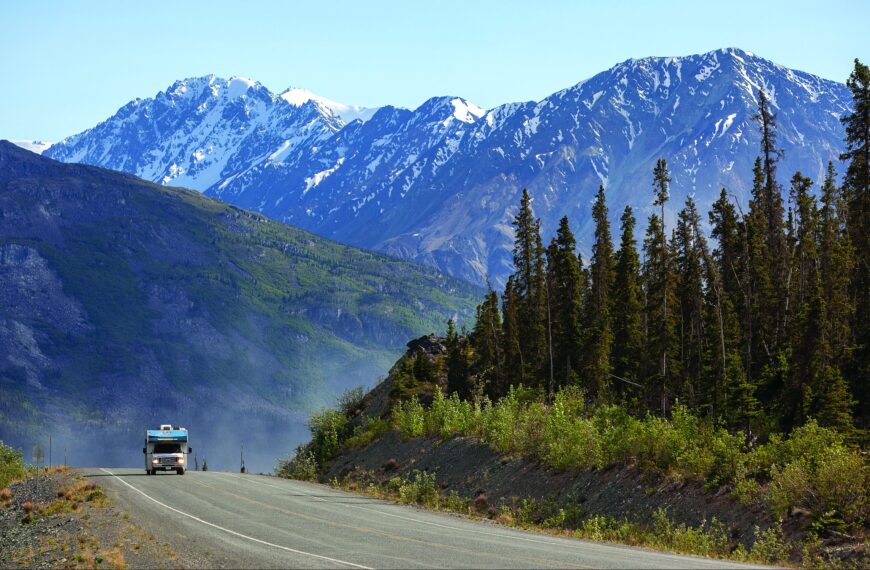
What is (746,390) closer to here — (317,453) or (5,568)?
(5,568)

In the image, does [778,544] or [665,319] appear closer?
[778,544]

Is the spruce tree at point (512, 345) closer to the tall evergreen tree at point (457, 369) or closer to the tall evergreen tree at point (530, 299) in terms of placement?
the tall evergreen tree at point (530, 299)

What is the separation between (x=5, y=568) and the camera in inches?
1139

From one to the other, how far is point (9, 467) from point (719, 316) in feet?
151

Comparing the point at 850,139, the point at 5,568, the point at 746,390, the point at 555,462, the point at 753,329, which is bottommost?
the point at 5,568

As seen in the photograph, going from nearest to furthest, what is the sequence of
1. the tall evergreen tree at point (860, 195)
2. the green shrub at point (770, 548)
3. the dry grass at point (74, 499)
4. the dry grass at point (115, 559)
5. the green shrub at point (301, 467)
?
the dry grass at point (115, 559) < the green shrub at point (770, 548) < the dry grass at point (74, 499) < the tall evergreen tree at point (860, 195) < the green shrub at point (301, 467)

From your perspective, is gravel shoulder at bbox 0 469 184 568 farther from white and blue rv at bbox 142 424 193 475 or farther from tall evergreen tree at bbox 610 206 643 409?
tall evergreen tree at bbox 610 206 643 409

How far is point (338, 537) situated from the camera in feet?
96.5

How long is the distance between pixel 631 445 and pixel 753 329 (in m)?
23.0

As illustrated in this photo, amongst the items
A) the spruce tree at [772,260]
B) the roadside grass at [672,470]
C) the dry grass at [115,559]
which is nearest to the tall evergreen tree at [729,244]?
the spruce tree at [772,260]

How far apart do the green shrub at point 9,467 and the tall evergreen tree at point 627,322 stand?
3931 cm

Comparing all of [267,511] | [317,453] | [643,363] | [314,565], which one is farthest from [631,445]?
[317,453]

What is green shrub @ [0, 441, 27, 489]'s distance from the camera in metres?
61.4

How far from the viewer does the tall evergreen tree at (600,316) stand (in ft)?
224
